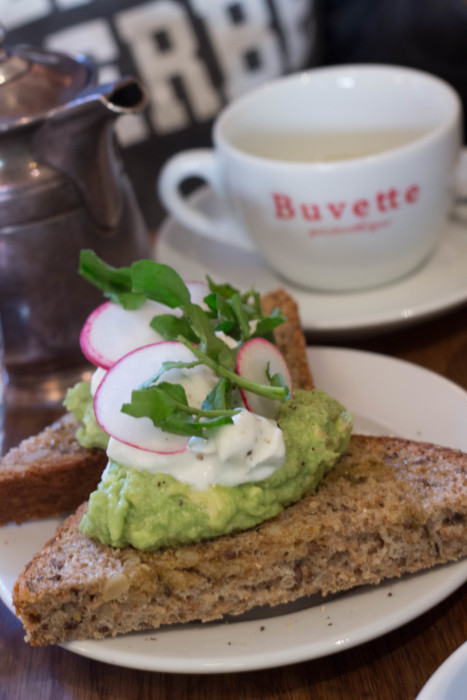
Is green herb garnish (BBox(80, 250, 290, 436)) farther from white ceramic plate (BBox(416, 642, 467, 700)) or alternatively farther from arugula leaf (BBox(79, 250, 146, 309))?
white ceramic plate (BBox(416, 642, 467, 700))

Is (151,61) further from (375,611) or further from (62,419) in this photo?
(375,611)

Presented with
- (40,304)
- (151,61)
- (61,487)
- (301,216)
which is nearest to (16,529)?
(61,487)

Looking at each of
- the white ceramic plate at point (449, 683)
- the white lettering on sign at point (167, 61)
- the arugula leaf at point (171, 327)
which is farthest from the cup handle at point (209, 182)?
the white ceramic plate at point (449, 683)

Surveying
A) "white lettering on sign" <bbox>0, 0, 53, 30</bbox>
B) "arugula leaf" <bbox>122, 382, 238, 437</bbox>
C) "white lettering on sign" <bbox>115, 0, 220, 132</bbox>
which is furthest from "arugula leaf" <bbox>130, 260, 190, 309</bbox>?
"white lettering on sign" <bbox>0, 0, 53, 30</bbox>

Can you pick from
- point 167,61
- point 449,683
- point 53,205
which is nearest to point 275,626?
point 449,683

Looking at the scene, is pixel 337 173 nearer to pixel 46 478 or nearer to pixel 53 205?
pixel 53 205

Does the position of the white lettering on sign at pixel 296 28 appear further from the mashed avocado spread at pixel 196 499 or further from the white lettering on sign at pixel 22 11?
the mashed avocado spread at pixel 196 499
